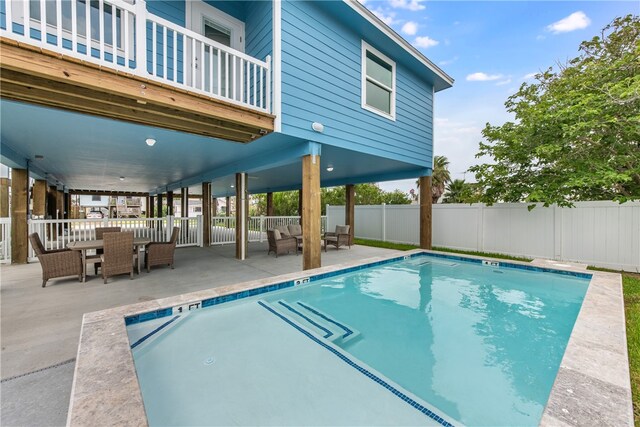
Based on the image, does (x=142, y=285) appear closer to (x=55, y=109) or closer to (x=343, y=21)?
(x=55, y=109)

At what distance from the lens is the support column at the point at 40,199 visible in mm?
9188

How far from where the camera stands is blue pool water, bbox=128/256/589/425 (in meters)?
2.31

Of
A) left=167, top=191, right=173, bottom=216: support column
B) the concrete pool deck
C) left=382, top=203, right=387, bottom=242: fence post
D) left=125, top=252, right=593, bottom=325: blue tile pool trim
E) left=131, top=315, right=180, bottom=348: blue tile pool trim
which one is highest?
left=167, top=191, right=173, bottom=216: support column

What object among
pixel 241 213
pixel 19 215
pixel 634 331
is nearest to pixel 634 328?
pixel 634 331

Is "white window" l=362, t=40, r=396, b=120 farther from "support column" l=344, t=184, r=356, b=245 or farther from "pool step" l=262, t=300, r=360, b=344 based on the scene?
"support column" l=344, t=184, r=356, b=245

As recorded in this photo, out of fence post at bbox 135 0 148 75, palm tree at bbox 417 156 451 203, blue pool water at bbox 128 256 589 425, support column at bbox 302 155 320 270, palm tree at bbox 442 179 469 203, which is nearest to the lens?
blue pool water at bbox 128 256 589 425

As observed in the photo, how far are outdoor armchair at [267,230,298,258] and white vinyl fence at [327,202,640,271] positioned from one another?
5.52m

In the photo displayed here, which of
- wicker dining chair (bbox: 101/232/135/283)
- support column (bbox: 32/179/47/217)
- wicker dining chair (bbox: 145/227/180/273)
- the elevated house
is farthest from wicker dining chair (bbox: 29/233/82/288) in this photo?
support column (bbox: 32/179/47/217)

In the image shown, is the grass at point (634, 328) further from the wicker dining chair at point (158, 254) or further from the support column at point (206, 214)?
the support column at point (206, 214)

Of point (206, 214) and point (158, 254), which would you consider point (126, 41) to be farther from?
point (206, 214)

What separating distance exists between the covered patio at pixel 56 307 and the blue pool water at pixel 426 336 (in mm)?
671

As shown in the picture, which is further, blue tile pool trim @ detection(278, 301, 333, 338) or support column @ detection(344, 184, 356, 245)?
support column @ detection(344, 184, 356, 245)

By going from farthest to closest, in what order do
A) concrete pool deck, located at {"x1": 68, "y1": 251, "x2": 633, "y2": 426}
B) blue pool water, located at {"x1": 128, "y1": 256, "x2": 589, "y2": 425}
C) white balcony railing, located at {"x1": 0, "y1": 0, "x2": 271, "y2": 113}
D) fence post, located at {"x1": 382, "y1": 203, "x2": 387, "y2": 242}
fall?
fence post, located at {"x1": 382, "y1": 203, "x2": 387, "y2": 242} → white balcony railing, located at {"x1": 0, "y1": 0, "x2": 271, "y2": 113} → blue pool water, located at {"x1": 128, "y1": 256, "x2": 589, "y2": 425} → concrete pool deck, located at {"x1": 68, "y1": 251, "x2": 633, "y2": 426}

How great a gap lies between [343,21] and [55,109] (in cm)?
560
